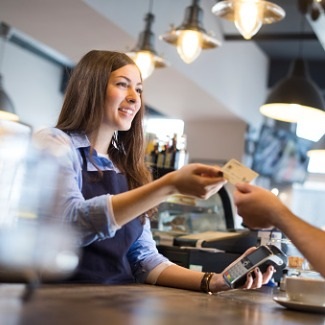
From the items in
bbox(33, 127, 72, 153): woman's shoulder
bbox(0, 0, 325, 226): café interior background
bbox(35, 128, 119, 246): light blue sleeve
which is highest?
bbox(0, 0, 325, 226): café interior background

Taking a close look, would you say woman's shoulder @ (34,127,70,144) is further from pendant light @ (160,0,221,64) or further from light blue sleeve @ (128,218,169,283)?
pendant light @ (160,0,221,64)

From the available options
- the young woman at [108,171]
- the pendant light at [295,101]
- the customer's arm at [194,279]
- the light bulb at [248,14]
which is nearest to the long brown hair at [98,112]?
the young woman at [108,171]

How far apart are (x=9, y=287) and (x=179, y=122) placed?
24.0ft

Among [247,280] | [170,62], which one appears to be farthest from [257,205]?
[170,62]

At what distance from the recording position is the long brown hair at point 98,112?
1.97m

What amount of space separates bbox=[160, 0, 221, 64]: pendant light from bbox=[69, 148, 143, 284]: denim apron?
2.48 m

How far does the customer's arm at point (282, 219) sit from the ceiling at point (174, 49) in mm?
3126

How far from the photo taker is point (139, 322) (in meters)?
1.15

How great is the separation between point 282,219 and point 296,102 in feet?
10.9

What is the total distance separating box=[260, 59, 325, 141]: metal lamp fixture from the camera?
4.79 m

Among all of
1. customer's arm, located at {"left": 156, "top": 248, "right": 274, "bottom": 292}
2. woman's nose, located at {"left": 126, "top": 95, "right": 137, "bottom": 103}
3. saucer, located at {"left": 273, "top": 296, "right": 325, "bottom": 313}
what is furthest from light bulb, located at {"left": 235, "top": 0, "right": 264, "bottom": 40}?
A: saucer, located at {"left": 273, "top": 296, "right": 325, "bottom": 313}

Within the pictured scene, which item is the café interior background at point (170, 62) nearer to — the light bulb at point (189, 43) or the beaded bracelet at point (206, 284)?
the light bulb at point (189, 43)

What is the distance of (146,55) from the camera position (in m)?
4.70

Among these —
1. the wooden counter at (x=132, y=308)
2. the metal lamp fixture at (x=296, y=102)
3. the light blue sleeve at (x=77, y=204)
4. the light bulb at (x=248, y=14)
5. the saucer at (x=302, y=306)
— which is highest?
the light bulb at (x=248, y=14)
